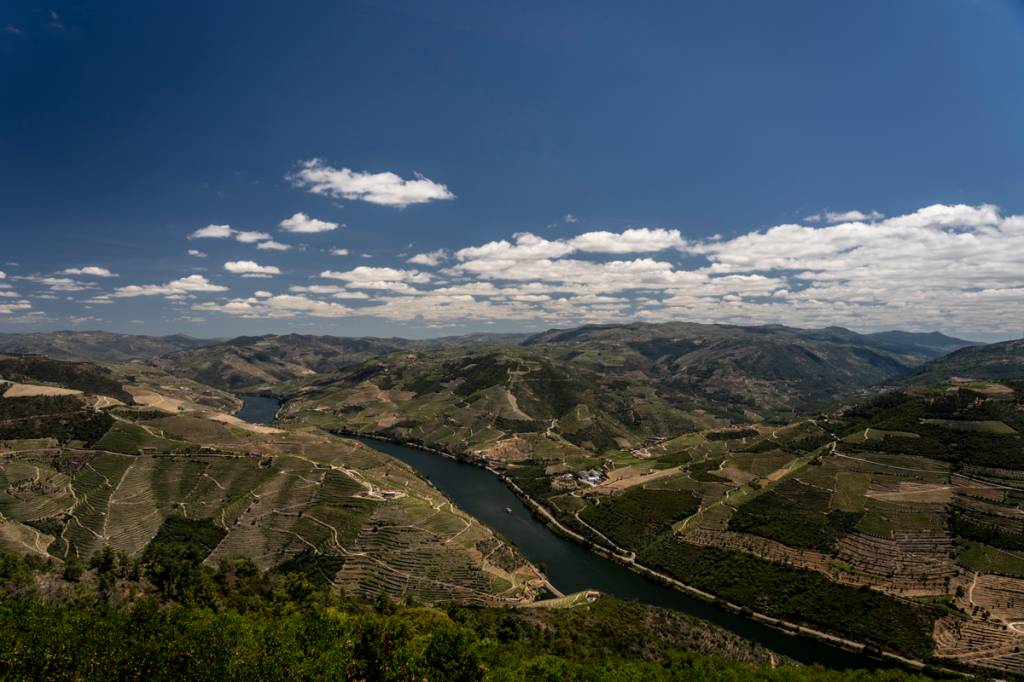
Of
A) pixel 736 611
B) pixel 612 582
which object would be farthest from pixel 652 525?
pixel 736 611

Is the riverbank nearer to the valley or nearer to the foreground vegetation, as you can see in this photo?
the valley

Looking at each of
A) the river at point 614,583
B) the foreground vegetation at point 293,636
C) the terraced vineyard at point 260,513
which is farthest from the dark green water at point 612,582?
the terraced vineyard at point 260,513

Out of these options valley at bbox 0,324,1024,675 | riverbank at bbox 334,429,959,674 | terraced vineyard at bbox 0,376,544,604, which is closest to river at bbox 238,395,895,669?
riverbank at bbox 334,429,959,674

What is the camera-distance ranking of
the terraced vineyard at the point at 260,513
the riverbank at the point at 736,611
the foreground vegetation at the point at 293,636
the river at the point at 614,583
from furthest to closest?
the terraced vineyard at the point at 260,513 → the river at the point at 614,583 → the riverbank at the point at 736,611 → the foreground vegetation at the point at 293,636

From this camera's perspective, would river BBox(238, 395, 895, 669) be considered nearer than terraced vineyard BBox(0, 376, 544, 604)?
Yes

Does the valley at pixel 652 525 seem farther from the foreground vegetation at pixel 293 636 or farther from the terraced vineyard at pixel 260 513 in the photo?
the foreground vegetation at pixel 293 636

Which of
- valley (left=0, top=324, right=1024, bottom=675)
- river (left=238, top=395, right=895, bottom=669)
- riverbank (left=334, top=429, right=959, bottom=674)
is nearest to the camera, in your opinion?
riverbank (left=334, top=429, right=959, bottom=674)

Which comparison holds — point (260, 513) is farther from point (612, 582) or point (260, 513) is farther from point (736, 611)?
point (736, 611)

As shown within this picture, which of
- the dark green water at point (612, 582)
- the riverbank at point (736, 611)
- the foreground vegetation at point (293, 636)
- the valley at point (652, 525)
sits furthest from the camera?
the valley at point (652, 525)

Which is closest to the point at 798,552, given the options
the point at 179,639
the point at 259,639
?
the point at 259,639

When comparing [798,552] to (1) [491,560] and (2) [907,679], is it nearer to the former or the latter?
(2) [907,679]

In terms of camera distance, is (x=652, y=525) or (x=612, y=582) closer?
(x=612, y=582)

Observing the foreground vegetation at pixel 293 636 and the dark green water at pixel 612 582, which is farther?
the dark green water at pixel 612 582
